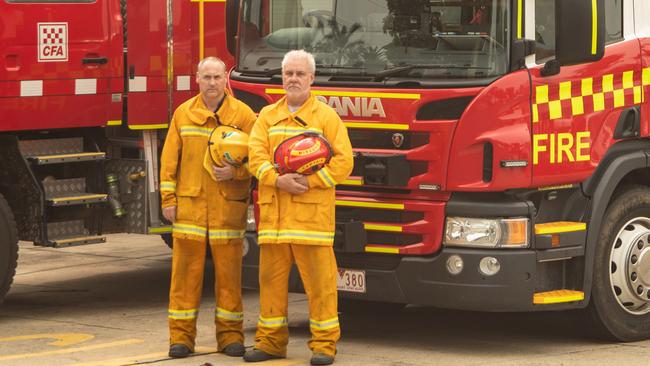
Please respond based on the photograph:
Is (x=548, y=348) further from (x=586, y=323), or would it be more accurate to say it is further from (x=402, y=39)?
(x=402, y=39)

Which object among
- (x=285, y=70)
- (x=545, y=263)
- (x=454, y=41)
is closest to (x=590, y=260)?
(x=545, y=263)

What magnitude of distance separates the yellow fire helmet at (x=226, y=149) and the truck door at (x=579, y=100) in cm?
171

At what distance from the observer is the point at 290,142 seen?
9078mm

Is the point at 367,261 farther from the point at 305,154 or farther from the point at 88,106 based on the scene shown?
the point at 88,106

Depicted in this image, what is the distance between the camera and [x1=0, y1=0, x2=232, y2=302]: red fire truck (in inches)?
427

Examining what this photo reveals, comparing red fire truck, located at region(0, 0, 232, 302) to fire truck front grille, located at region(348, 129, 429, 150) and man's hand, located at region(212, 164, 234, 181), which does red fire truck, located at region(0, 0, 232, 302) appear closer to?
man's hand, located at region(212, 164, 234, 181)

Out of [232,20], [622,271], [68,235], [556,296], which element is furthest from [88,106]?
[622,271]

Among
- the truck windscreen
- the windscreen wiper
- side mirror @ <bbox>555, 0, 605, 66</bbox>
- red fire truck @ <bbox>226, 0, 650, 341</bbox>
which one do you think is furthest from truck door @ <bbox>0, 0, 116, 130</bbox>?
side mirror @ <bbox>555, 0, 605, 66</bbox>

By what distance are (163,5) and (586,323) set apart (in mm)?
3923

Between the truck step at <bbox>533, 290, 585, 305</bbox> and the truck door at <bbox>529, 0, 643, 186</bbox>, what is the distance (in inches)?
26.1

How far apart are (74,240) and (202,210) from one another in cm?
215

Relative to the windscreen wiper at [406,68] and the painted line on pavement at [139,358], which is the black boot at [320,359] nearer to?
the painted line on pavement at [139,358]

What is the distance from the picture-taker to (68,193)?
37.2ft

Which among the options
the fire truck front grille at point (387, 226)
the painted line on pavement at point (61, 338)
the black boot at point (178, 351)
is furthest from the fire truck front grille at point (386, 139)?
the painted line on pavement at point (61, 338)
